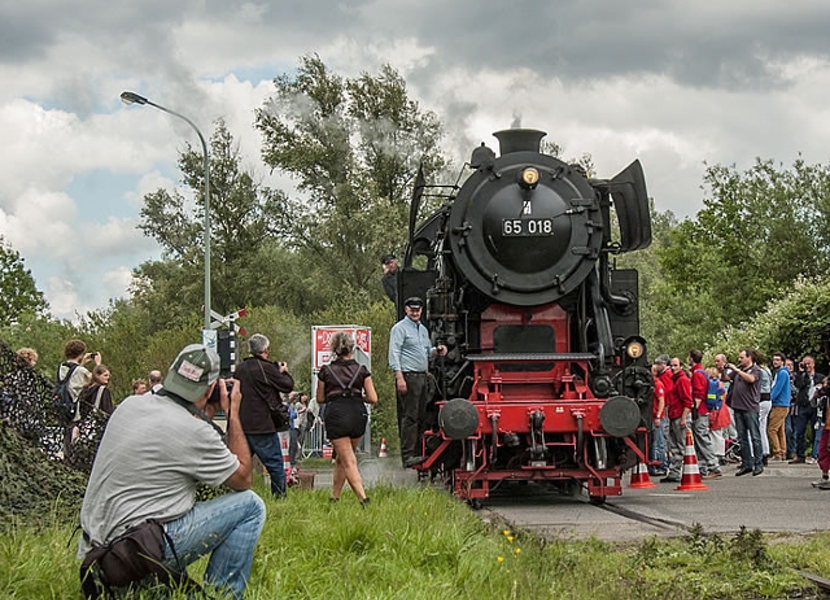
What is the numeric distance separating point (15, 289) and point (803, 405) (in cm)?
6581

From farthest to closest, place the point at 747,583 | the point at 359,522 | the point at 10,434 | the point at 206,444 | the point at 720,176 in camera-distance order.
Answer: the point at 720,176 → the point at 10,434 → the point at 359,522 → the point at 747,583 → the point at 206,444

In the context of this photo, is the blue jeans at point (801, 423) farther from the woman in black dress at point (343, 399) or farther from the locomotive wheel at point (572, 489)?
the woman in black dress at point (343, 399)

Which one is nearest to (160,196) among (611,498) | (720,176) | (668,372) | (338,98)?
(338,98)

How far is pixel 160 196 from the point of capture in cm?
5209

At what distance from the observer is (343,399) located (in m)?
10.9

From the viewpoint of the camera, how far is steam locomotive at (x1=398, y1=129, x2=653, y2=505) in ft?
39.8

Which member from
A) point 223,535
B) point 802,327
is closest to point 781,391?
point 802,327

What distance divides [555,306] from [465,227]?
1393mm

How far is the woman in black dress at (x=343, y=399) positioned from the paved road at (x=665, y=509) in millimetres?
1038

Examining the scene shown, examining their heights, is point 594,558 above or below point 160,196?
below

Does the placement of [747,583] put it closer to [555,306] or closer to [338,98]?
[555,306]

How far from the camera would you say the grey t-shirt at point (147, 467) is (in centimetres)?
553

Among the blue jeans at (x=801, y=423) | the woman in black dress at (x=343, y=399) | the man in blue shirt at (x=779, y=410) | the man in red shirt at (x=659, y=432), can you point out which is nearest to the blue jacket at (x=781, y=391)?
the man in blue shirt at (x=779, y=410)

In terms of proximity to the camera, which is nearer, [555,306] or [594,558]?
[594,558]
